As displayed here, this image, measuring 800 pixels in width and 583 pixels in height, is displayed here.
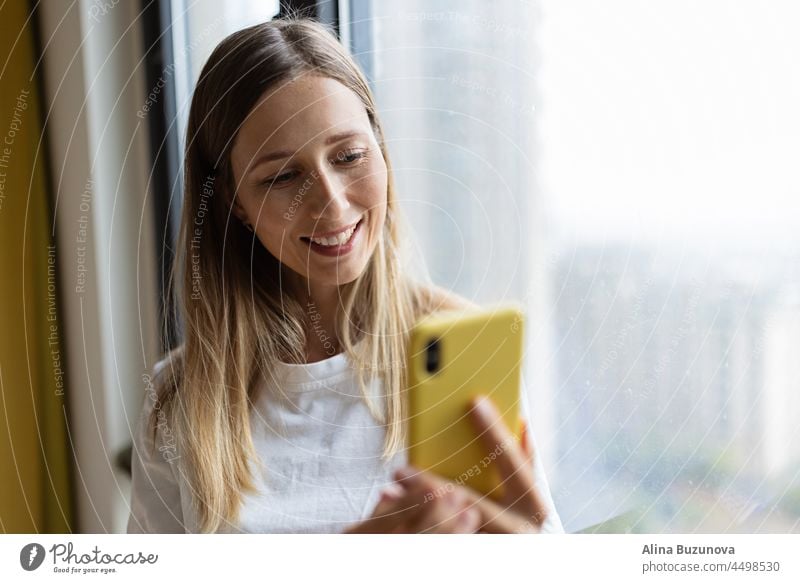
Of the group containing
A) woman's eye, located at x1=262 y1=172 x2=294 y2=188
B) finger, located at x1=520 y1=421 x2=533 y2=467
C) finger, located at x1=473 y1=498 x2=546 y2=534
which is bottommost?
finger, located at x1=473 y1=498 x2=546 y2=534

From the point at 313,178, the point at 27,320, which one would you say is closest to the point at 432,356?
the point at 313,178

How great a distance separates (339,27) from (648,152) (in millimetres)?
211

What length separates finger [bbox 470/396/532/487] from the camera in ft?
1.47

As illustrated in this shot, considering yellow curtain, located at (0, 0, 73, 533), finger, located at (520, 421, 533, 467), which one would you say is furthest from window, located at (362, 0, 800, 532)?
yellow curtain, located at (0, 0, 73, 533)

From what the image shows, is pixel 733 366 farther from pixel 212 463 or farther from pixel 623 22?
pixel 212 463

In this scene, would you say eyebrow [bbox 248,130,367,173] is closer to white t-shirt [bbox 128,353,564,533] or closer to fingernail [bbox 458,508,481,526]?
white t-shirt [bbox 128,353,564,533]

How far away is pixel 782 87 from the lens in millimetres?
471

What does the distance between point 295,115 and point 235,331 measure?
14cm

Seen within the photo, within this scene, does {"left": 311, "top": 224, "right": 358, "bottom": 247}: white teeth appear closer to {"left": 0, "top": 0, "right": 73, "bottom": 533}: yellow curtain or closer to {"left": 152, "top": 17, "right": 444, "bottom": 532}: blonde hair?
{"left": 152, "top": 17, "right": 444, "bottom": 532}: blonde hair

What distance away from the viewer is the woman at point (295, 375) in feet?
1.47

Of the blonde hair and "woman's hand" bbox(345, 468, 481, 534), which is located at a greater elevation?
the blonde hair

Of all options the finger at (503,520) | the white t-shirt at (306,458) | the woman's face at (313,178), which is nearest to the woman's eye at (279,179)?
the woman's face at (313,178)

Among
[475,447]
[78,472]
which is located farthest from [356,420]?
[78,472]

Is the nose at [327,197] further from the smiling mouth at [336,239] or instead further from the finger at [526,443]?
the finger at [526,443]
